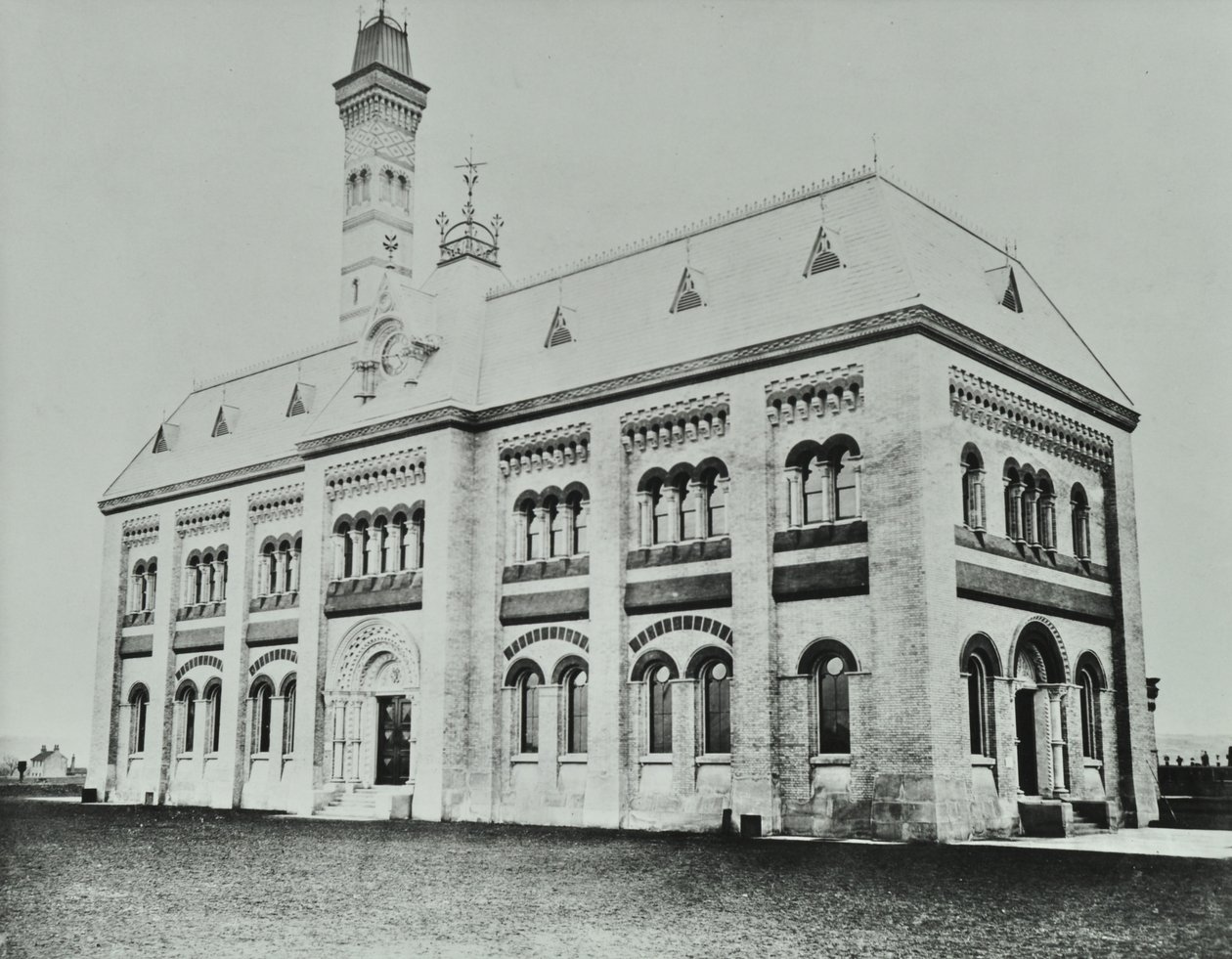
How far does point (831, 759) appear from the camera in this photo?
85.5 ft

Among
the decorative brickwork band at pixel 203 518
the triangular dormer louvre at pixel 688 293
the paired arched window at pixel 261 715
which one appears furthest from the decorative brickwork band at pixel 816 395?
the decorative brickwork band at pixel 203 518

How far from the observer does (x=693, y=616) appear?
28906 millimetres

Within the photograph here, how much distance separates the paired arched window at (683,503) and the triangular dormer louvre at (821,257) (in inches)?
183

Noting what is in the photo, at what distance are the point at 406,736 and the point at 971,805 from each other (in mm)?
15225

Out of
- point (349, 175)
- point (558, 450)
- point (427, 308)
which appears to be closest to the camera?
point (558, 450)

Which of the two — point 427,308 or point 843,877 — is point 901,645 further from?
point 427,308

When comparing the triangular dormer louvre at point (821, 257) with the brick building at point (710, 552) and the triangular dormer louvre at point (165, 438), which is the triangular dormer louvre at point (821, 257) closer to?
the brick building at point (710, 552)

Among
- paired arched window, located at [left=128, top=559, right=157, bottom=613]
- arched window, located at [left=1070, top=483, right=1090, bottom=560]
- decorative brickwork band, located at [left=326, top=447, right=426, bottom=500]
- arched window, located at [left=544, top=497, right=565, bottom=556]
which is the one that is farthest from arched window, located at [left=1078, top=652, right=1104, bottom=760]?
paired arched window, located at [left=128, top=559, right=157, bottom=613]

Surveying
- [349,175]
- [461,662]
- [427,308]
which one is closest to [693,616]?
[461,662]

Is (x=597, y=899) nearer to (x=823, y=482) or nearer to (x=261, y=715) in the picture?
(x=823, y=482)

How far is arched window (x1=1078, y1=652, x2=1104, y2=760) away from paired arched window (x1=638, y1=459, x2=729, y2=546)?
898 cm

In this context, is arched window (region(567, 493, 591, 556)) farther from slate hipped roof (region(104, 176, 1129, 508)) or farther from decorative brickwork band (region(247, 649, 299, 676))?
decorative brickwork band (region(247, 649, 299, 676))

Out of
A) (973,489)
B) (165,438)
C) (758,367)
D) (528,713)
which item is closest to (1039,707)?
(973,489)

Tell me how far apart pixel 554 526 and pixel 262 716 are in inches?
507
